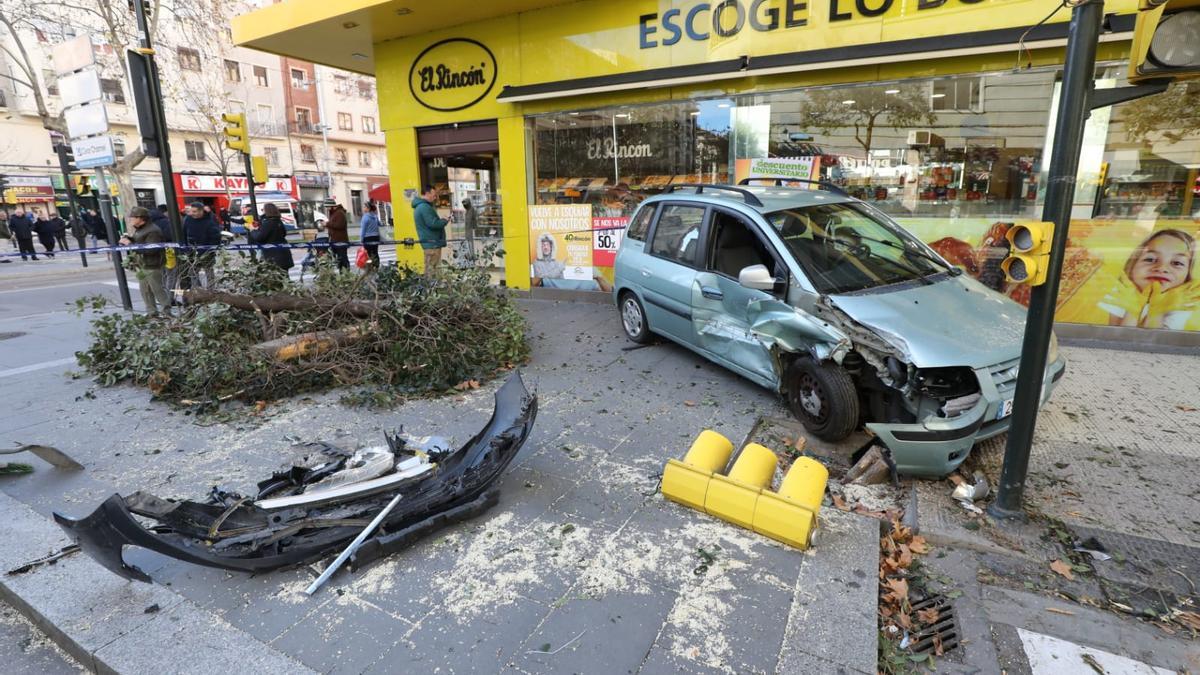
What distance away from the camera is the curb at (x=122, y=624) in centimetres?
239

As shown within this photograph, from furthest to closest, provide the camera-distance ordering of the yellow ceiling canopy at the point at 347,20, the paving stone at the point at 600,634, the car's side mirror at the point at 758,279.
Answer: the yellow ceiling canopy at the point at 347,20 < the car's side mirror at the point at 758,279 < the paving stone at the point at 600,634

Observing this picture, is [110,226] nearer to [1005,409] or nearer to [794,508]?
[794,508]

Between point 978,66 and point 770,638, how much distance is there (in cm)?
714

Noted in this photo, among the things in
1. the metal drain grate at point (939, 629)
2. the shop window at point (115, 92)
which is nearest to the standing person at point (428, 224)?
the metal drain grate at point (939, 629)

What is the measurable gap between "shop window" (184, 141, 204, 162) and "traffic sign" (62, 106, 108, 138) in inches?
1441

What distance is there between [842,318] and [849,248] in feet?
3.32

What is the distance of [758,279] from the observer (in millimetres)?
4344

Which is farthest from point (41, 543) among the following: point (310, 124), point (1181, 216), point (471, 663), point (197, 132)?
point (310, 124)

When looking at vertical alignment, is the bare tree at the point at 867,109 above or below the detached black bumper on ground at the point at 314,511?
above

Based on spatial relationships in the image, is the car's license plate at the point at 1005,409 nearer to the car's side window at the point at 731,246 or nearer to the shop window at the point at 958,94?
the car's side window at the point at 731,246

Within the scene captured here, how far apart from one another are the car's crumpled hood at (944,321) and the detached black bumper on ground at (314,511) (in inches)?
91.9

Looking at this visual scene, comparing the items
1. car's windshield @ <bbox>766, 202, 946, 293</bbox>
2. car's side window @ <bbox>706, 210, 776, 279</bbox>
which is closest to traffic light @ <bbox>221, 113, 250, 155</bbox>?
car's side window @ <bbox>706, 210, 776, 279</bbox>

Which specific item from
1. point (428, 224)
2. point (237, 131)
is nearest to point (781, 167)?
point (428, 224)

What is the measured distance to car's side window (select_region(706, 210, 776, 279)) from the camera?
5.01 meters
